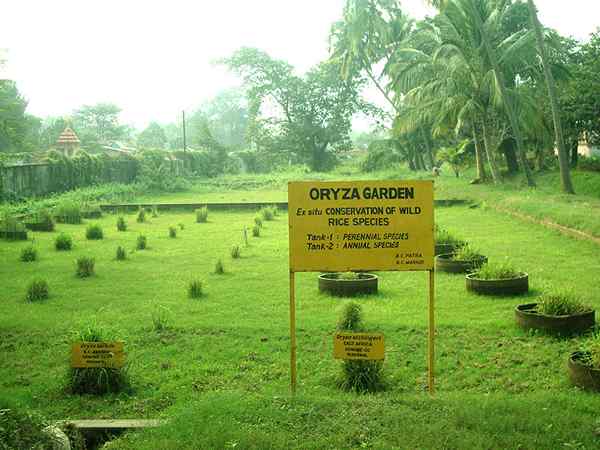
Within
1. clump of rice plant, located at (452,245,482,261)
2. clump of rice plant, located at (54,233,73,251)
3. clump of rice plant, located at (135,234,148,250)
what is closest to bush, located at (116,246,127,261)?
clump of rice plant, located at (135,234,148,250)

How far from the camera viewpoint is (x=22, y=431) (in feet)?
13.5

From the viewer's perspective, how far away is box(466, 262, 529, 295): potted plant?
8.90 metres

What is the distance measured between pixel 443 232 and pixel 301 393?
7545 millimetres

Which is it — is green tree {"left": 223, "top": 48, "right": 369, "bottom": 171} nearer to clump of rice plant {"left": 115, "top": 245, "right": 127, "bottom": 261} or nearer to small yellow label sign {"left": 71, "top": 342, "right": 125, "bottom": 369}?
clump of rice plant {"left": 115, "top": 245, "right": 127, "bottom": 261}

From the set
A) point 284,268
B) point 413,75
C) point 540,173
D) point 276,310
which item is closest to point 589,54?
point 540,173

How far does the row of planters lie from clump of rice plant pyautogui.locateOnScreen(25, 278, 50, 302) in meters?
5.25

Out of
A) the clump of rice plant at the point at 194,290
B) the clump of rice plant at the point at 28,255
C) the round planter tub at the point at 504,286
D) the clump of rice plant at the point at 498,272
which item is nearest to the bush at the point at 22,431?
the clump of rice plant at the point at 194,290

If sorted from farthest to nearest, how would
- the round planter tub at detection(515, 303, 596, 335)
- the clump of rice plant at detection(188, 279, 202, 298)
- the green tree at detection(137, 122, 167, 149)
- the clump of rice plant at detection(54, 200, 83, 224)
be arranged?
the green tree at detection(137, 122, 167, 149), the clump of rice plant at detection(54, 200, 83, 224), the clump of rice plant at detection(188, 279, 202, 298), the round planter tub at detection(515, 303, 596, 335)

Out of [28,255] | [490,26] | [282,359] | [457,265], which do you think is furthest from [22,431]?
[490,26]

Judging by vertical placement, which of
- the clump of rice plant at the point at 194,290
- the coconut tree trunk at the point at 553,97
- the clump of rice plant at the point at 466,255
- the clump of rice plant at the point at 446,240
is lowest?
the clump of rice plant at the point at 194,290

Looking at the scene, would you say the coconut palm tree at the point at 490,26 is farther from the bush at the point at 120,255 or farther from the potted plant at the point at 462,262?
the bush at the point at 120,255

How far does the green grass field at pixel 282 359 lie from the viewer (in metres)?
4.55

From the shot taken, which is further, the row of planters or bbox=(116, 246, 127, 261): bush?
bbox=(116, 246, 127, 261): bush

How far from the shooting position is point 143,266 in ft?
40.2
